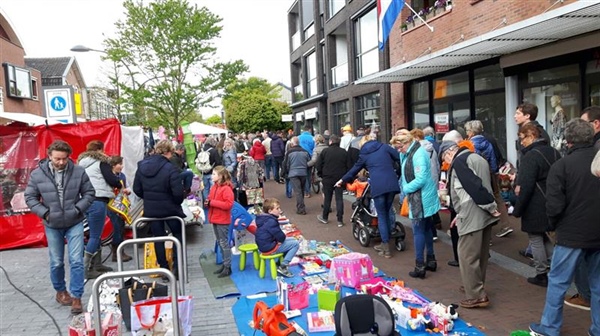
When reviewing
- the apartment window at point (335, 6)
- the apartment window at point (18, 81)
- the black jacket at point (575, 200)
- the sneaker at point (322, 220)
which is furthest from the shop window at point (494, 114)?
the apartment window at point (18, 81)

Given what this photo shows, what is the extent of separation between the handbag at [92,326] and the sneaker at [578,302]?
456 cm

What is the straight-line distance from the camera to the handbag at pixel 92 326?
421cm

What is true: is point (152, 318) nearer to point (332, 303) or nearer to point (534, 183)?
point (332, 303)

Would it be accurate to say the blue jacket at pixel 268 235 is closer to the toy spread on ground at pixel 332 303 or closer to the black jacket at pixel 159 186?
the toy spread on ground at pixel 332 303

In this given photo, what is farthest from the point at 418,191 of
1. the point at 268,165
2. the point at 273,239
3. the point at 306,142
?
the point at 268,165

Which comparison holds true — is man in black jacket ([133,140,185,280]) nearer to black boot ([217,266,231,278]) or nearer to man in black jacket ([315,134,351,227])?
black boot ([217,266,231,278])

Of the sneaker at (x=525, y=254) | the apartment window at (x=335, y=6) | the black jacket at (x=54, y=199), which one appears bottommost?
the sneaker at (x=525, y=254)

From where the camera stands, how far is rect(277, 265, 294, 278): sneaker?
22.4 ft

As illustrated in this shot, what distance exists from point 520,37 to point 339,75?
50.8 ft

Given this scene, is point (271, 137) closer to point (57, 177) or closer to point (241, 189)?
point (241, 189)

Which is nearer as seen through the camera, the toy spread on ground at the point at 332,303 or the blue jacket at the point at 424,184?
the toy spread on ground at the point at 332,303

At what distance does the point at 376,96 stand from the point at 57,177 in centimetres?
1472

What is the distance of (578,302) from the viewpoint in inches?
207

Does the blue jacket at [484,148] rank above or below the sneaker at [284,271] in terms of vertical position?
above
